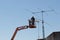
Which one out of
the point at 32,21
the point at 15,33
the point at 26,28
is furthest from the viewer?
the point at 15,33

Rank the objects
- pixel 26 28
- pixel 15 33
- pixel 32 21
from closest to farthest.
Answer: pixel 32 21 → pixel 26 28 → pixel 15 33

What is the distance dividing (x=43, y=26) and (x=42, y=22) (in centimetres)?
77

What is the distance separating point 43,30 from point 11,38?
556cm

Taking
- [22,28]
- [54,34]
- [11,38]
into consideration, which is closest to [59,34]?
[54,34]

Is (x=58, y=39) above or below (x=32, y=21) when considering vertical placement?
below

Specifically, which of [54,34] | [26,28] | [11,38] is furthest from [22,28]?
[54,34]

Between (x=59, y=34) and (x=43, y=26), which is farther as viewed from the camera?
(x=43, y=26)

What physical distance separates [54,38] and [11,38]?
7.56 metres

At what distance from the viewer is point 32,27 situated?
101ft

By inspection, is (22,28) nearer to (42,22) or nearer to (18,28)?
(18,28)

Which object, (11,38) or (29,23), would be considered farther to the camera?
(11,38)

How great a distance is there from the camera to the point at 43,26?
112ft

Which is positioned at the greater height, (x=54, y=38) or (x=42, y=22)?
(x=42, y=22)

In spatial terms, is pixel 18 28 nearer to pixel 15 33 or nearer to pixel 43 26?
pixel 15 33
